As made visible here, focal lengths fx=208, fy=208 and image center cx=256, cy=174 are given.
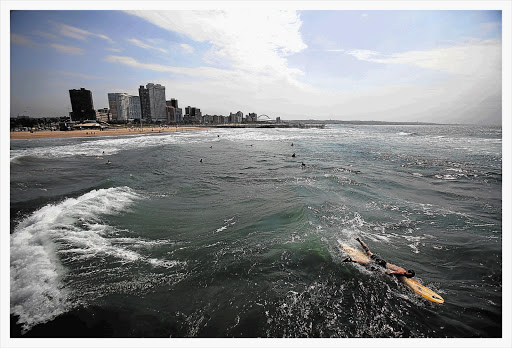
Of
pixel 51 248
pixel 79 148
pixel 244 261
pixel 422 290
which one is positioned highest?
pixel 79 148

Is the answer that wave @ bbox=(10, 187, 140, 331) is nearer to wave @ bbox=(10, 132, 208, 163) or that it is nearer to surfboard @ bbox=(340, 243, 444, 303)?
surfboard @ bbox=(340, 243, 444, 303)

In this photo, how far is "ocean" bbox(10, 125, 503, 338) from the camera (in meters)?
5.78

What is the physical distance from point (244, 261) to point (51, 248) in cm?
766

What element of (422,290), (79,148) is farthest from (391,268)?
(79,148)

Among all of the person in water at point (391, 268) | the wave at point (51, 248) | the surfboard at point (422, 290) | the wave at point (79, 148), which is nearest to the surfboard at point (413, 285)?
the surfboard at point (422, 290)

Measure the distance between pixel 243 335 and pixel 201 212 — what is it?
7652 mm

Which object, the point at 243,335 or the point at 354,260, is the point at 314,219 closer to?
the point at 354,260

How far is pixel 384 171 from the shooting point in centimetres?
2372

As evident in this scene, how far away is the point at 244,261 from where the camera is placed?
8.09 metres

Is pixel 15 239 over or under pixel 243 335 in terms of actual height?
over

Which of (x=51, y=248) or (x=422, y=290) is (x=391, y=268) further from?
(x=51, y=248)

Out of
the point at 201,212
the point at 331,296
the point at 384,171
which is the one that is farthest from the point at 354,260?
the point at 384,171

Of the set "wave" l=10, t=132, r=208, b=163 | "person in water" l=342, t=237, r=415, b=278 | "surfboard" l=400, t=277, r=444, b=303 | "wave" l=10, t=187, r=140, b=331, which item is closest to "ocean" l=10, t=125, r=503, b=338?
"wave" l=10, t=187, r=140, b=331

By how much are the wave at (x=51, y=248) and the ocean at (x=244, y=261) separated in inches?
1.9
